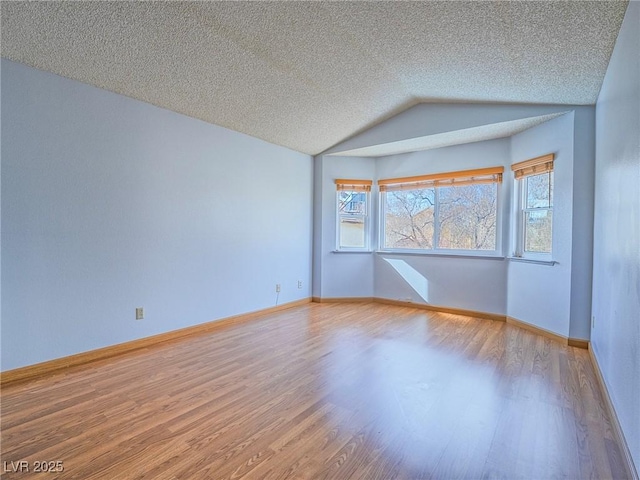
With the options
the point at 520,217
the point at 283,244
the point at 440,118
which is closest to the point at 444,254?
the point at 520,217

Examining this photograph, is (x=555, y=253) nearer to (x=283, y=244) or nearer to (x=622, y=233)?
(x=622, y=233)

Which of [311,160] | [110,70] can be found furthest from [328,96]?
[110,70]

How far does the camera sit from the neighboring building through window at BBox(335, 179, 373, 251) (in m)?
5.20

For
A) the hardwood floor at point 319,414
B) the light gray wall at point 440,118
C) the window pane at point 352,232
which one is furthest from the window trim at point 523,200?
the window pane at point 352,232

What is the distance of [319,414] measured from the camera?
6.30ft

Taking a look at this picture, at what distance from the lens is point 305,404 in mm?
2035

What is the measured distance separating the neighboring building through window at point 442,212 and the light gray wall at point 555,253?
570mm

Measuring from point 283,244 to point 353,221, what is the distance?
1314 mm

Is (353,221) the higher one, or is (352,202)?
(352,202)

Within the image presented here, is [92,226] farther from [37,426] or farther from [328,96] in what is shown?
[328,96]

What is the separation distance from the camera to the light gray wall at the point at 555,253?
125 inches

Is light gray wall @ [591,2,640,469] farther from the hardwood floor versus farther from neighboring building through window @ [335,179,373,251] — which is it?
neighboring building through window @ [335,179,373,251]

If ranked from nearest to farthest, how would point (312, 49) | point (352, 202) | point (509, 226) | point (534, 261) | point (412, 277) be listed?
point (312, 49)
point (534, 261)
point (509, 226)
point (412, 277)
point (352, 202)

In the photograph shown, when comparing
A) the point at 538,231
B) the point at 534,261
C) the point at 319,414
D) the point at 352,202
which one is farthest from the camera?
the point at 352,202
